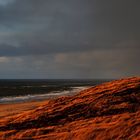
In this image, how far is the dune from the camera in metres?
9.20

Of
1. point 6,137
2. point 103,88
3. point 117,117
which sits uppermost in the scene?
point 103,88

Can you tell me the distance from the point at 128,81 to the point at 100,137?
8.86ft

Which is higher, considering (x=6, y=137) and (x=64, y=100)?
(x=64, y=100)

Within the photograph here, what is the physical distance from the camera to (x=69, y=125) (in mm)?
9547

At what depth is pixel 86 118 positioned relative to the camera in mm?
9773

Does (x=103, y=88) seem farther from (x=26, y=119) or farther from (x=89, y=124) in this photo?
(x=26, y=119)

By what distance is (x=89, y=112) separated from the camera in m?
9.87

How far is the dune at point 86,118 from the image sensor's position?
920 centimetres

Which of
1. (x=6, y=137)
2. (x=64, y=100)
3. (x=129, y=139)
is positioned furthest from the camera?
(x=64, y=100)

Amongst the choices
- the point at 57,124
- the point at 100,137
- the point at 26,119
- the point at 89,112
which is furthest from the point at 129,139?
the point at 26,119

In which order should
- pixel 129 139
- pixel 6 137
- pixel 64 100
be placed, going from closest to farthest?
pixel 129 139 < pixel 6 137 < pixel 64 100

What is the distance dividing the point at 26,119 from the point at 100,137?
244 cm

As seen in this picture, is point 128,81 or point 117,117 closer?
point 117,117

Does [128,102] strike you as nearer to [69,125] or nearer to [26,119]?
[69,125]
